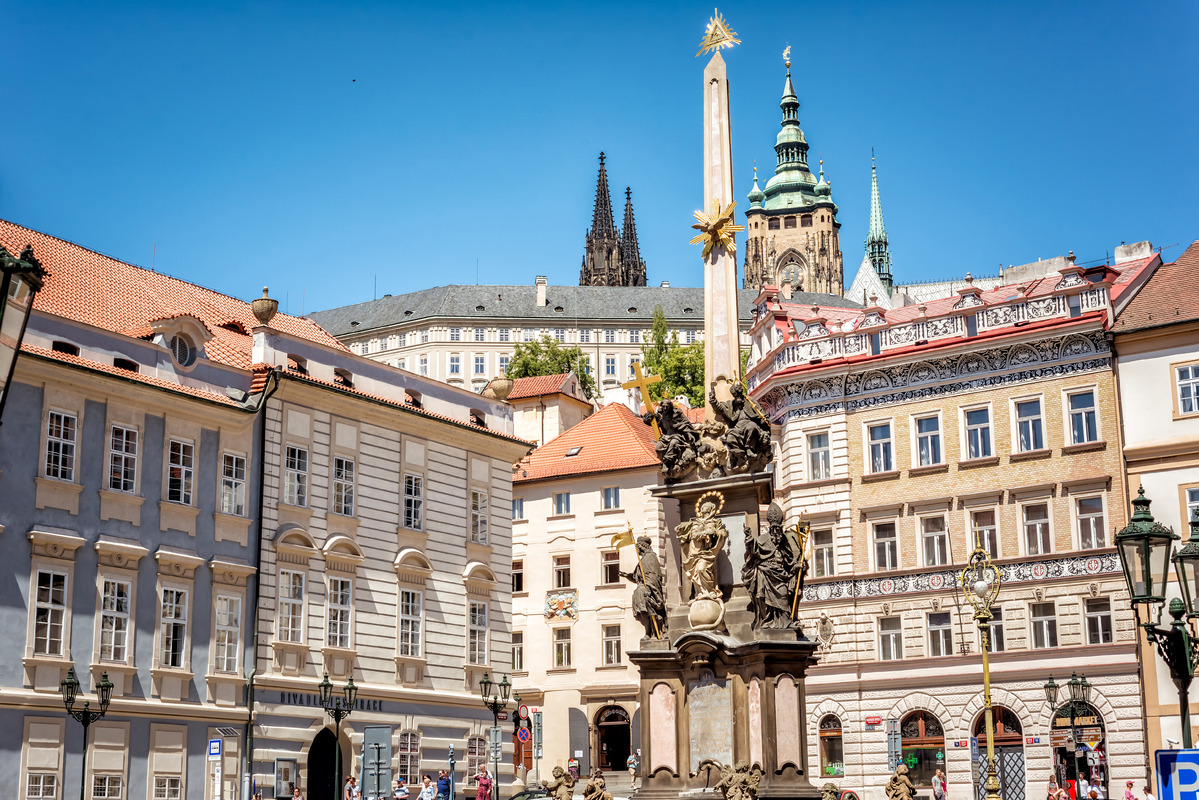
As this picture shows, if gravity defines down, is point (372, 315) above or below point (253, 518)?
above

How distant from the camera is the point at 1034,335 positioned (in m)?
40.3

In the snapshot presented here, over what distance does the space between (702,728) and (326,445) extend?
1938 cm

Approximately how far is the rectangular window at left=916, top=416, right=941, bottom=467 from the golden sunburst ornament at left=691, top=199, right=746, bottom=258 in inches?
903

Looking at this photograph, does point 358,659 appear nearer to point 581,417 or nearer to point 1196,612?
point 1196,612

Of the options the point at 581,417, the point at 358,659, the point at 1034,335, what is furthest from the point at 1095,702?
the point at 581,417

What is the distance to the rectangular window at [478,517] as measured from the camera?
39531 millimetres

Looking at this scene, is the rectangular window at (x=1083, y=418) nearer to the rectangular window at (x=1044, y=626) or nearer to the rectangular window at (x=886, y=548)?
the rectangular window at (x=1044, y=626)

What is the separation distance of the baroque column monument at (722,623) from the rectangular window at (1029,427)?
75.2 ft

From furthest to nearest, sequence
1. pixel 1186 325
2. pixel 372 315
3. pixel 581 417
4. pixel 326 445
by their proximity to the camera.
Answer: pixel 372 315
pixel 581 417
pixel 1186 325
pixel 326 445

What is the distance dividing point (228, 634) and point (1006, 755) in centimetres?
2060

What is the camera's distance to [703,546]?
18438 mm

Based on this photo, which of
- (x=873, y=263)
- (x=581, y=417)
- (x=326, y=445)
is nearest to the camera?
(x=326, y=445)

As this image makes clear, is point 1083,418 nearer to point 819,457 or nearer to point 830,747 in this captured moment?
point 819,457

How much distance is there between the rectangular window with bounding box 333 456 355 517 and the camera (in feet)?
116
